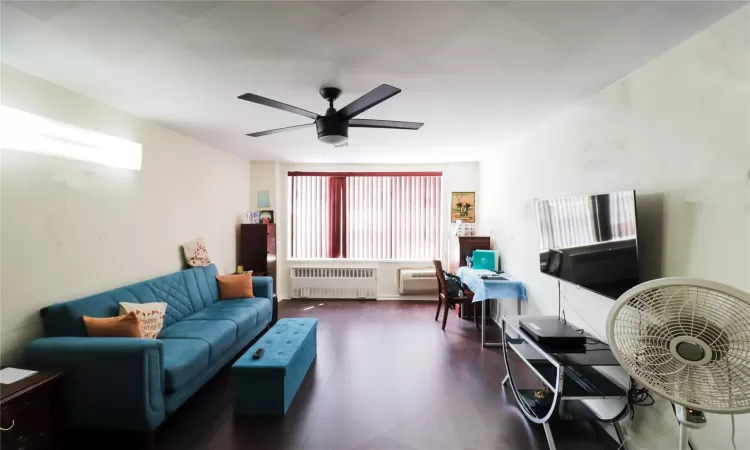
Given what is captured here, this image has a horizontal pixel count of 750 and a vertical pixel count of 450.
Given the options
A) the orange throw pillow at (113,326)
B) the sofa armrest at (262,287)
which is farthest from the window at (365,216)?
the orange throw pillow at (113,326)

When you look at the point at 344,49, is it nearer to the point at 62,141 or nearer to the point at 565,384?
the point at 62,141

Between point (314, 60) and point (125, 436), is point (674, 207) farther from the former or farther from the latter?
point (125, 436)

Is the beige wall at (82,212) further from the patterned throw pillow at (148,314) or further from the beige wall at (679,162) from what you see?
the beige wall at (679,162)

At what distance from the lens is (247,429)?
2.05m

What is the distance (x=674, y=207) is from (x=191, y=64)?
3.01 metres

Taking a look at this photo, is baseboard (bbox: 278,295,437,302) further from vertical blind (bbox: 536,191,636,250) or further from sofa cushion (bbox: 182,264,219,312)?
vertical blind (bbox: 536,191,636,250)

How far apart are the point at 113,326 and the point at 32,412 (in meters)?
0.57

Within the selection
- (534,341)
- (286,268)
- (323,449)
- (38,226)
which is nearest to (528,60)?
(534,341)

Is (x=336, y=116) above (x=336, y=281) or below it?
above

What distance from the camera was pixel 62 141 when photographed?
2195 millimetres

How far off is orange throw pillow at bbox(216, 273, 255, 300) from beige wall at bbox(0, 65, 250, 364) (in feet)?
1.80

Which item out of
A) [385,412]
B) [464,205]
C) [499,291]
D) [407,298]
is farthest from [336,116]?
[407,298]

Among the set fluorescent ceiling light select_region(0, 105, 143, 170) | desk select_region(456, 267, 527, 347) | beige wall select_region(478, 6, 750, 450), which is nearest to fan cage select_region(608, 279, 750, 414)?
beige wall select_region(478, 6, 750, 450)

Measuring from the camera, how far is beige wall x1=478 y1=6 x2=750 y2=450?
133 cm
